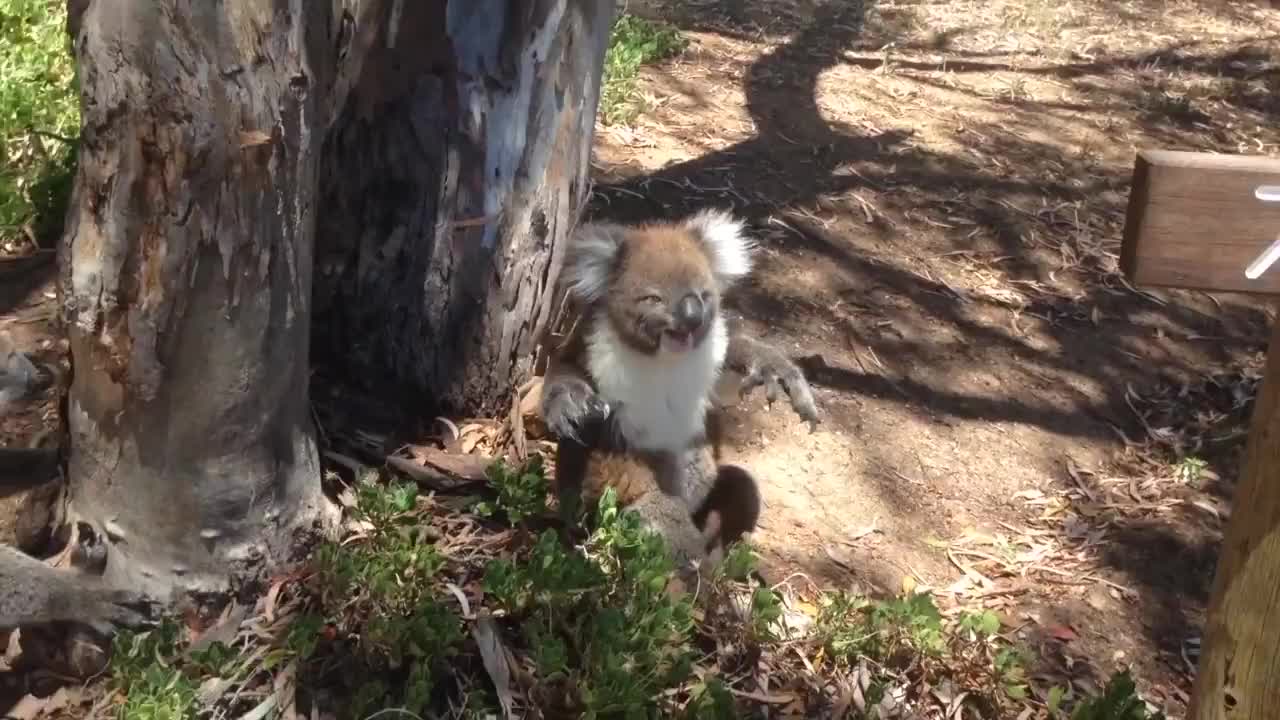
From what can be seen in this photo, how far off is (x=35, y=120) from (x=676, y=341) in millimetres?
3262

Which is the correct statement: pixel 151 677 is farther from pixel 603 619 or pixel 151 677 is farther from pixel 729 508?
pixel 729 508

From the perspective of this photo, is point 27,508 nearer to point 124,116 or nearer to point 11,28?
point 124,116

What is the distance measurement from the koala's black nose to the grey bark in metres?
0.58

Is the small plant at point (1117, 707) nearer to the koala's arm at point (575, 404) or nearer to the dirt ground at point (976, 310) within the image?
the dirt ground at point (976, 310)

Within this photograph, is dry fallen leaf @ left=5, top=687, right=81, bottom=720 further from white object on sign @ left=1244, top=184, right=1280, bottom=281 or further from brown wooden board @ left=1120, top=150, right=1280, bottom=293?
white object on sign @ left=1244, top=184, right=1280, bottom=281

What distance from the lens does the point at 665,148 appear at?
5.77 m

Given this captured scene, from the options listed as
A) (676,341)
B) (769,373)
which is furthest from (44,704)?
(769,373)

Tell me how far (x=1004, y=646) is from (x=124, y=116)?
8.49ft

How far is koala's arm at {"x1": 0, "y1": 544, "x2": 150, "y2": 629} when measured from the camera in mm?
2629

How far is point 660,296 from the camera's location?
3.45 metres

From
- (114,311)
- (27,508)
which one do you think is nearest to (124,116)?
(114,311)

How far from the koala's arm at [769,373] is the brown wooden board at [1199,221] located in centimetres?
172

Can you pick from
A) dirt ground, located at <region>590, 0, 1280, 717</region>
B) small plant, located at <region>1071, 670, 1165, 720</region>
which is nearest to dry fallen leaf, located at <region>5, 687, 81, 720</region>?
dirt ground, located at <region>590, 0, 1280, 717</region>

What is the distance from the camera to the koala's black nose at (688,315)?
11.0ft
